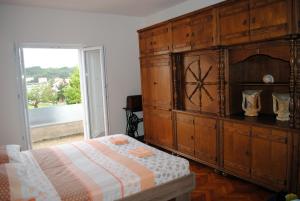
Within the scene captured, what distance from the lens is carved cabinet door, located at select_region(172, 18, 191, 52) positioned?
355 centimetres

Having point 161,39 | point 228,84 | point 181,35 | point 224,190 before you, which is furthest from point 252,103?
point 161,39

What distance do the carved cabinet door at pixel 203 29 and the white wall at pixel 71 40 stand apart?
2002mm

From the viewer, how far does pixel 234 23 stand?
2881 millimetres

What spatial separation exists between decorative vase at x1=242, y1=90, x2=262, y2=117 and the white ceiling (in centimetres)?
210

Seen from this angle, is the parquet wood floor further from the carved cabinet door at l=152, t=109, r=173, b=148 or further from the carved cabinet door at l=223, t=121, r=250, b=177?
the carved cabinet door at l=152, t=109, r=173, b=148

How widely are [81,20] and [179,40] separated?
6.60 ft

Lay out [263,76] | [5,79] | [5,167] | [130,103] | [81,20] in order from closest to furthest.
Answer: [5,167], [263,76], [5,79], [81,20], [130,103]

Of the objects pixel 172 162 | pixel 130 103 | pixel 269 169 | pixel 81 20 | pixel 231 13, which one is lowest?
pixel 269 169

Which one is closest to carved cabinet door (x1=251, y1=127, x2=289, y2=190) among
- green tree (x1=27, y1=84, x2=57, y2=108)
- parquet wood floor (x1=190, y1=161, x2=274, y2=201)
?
parquet wood floor (x1=190, y1=161, x2=274, y2=201)

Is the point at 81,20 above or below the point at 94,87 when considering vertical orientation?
above

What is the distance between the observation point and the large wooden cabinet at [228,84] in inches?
97.3

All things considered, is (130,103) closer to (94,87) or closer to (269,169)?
(94,87)

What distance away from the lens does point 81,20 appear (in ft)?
14.9

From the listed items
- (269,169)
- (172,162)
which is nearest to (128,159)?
(172,162)
